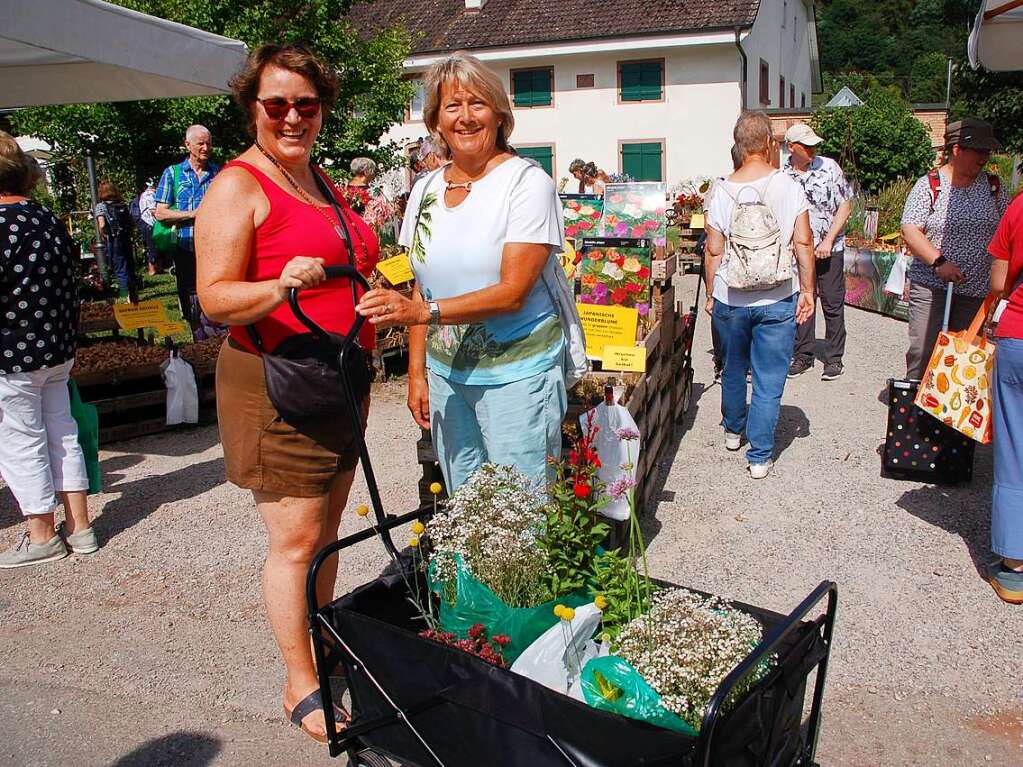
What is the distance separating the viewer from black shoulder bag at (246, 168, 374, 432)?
250 centimetres

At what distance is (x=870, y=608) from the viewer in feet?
11.9

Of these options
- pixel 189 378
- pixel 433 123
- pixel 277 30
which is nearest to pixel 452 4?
pixel 277 30

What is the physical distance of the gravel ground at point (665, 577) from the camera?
2.93 meters

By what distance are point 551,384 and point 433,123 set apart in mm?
886

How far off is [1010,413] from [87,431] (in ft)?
14.3

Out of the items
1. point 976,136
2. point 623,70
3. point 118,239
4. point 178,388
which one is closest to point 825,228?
point 976,136

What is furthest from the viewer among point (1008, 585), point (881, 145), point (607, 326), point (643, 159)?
point (643, 159)

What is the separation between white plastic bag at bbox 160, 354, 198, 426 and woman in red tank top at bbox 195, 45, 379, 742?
377cm

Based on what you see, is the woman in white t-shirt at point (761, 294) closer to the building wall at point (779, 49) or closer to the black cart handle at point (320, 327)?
the black cart handle at point (320, 327)

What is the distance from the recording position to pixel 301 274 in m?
2.22

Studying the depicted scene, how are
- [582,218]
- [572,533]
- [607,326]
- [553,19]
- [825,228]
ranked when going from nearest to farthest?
1. [572,533]
2. [607,326]
3. [582,218]
4. [825,228]
5. [553,19]

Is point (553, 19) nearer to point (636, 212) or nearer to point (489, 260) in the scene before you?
point (636, 212)

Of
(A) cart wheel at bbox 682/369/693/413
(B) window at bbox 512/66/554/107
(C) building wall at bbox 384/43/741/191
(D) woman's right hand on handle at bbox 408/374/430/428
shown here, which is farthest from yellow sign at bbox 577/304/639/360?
(B) window at bbox 512/66/554/107

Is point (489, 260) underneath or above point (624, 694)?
above
